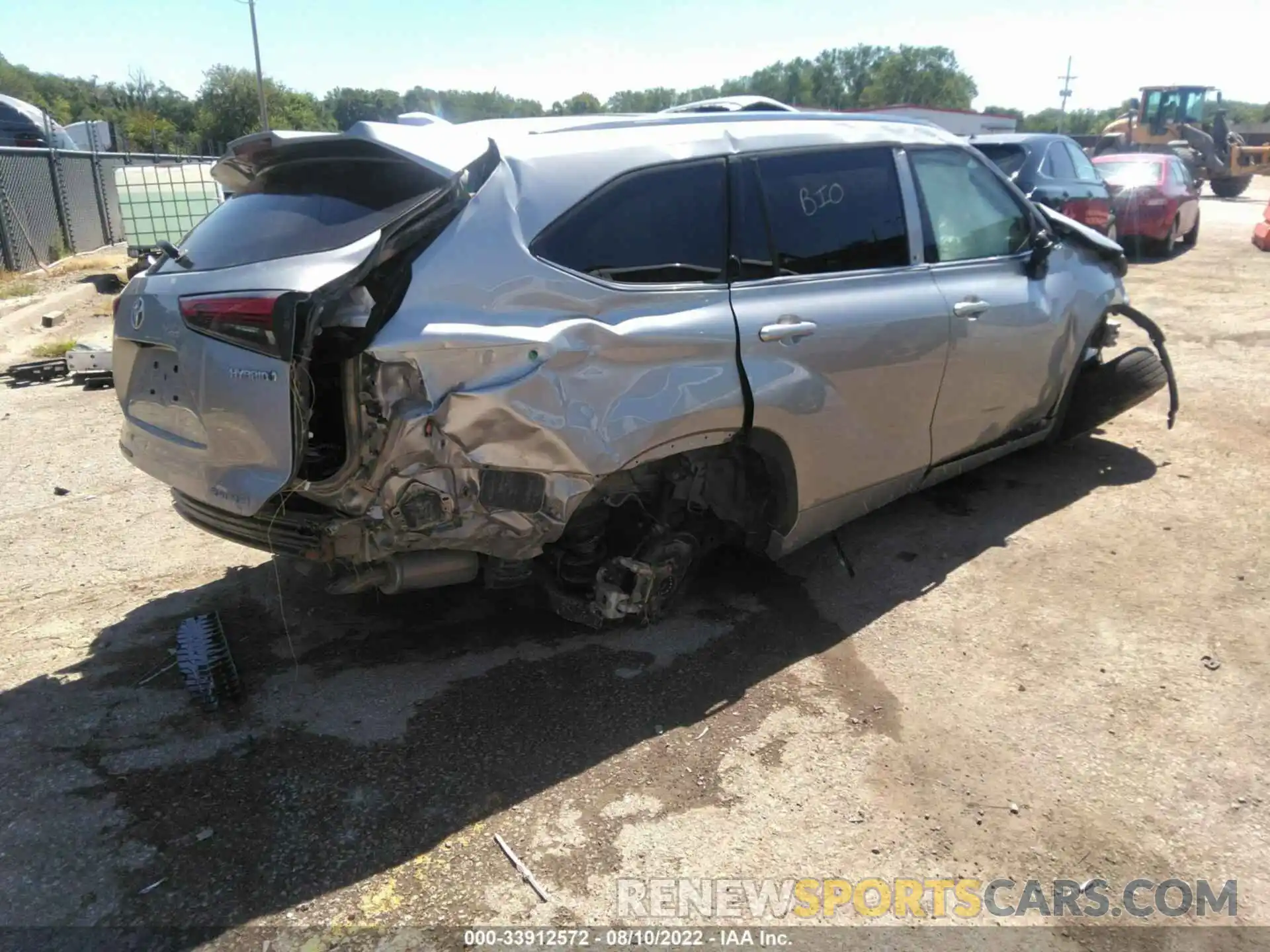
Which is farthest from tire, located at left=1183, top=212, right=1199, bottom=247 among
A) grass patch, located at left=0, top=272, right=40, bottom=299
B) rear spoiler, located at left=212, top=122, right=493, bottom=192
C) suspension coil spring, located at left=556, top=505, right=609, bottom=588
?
grass patch, located at left=0, top=272, right=40, bottom=299

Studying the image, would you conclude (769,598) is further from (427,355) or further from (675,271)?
(427,355)

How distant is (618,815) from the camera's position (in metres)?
2.80

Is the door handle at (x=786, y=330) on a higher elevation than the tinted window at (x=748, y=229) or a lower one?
lower

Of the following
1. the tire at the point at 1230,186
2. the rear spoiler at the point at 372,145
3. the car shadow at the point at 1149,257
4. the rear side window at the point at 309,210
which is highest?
the rear spoiler at the point at 372,145

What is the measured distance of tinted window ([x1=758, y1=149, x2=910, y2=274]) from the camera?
3.71m

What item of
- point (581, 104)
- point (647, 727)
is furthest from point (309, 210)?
point (581, 104)

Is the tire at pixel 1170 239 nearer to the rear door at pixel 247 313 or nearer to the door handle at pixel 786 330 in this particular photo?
the door handle at pixel 786 330

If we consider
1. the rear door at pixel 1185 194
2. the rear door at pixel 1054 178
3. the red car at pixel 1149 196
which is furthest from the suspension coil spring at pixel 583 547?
the rear door at pixel 1185 194

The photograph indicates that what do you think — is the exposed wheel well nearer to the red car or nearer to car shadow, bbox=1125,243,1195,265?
the red car

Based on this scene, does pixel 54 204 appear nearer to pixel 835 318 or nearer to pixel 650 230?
pixel 650 230

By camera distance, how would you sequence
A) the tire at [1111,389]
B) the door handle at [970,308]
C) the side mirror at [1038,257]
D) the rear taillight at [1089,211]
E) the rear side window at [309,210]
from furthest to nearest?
the rear taillight at [1089,211] < the tire at [1111,389] < the side mirror at [1038,257] < the door handle at [970,308] < the rear side window at [309,210]

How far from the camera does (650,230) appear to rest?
3.38 metres

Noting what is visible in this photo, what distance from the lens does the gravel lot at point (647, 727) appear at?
2.60 metres

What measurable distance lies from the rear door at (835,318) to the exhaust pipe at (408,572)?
128 centimetres
